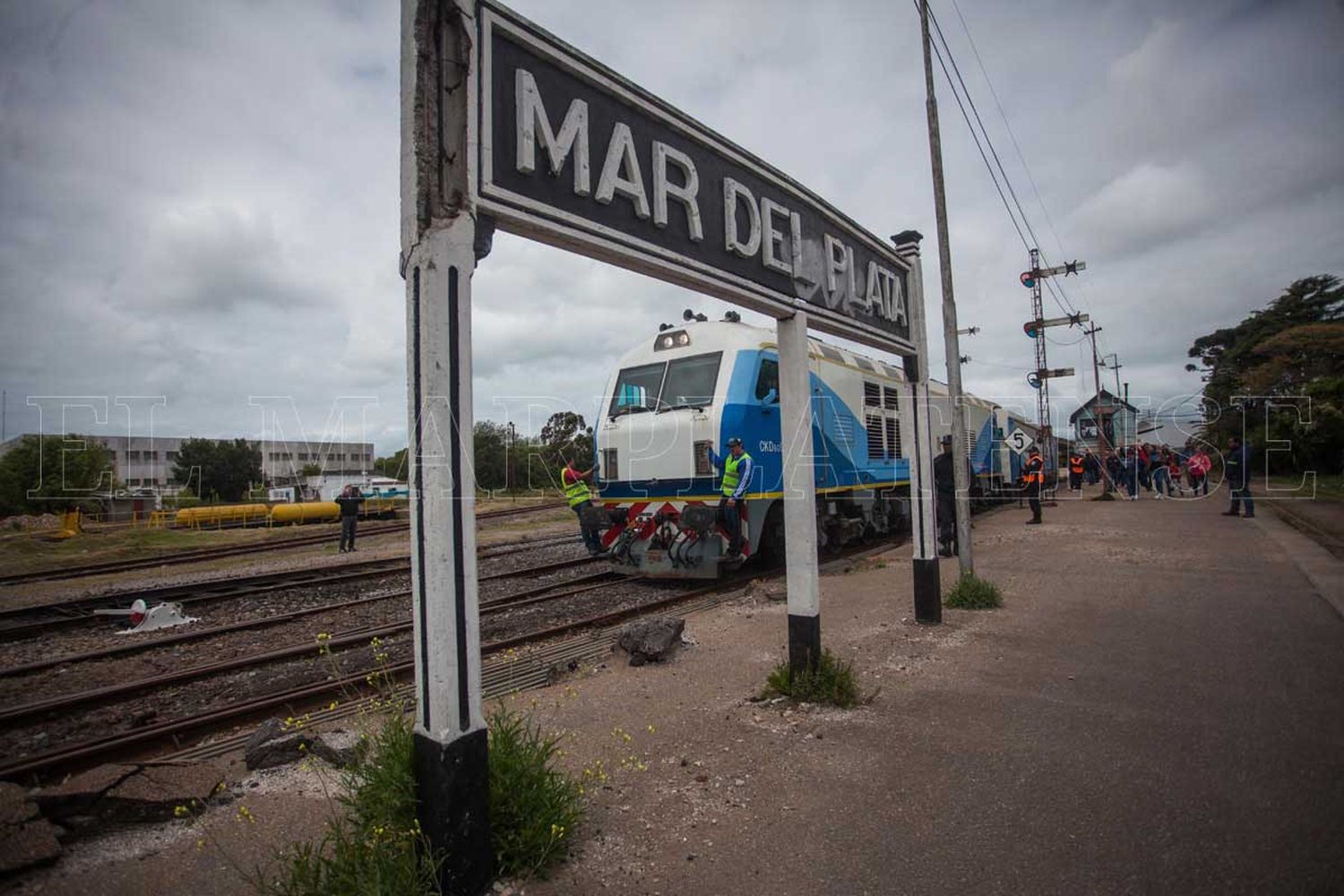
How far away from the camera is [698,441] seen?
8242 mm

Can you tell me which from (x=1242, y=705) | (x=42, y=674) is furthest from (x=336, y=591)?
(x=1242, y=705)

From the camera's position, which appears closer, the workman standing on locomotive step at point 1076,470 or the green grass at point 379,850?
the green grass at point 379,850

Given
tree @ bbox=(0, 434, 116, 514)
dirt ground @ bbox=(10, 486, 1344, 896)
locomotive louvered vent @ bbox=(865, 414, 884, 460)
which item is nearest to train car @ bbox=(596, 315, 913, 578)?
locomotive louvered vent @ bbox=(865, 414, 884, 460)

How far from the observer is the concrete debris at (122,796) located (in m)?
2.98

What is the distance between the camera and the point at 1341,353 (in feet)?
81.7

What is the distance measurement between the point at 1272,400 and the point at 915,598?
29515 mm

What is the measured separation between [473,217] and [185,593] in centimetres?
974

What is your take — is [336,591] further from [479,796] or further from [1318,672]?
[1318,672]

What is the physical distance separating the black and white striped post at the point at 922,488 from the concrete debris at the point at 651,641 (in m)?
2.29

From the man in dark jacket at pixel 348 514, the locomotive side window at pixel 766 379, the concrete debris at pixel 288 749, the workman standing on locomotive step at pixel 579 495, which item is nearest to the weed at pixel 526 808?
the concrete debris at pixel 288 749

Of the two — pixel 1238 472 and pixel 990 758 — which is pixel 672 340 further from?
pixel 1238 472

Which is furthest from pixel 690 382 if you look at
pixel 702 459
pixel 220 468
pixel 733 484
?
pixel 220 468

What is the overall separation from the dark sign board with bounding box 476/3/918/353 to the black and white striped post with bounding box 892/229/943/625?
1353 millimetres

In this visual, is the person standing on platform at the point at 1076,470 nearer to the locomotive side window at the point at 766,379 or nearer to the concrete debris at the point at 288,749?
the locomotive side window at the point at 766,379
